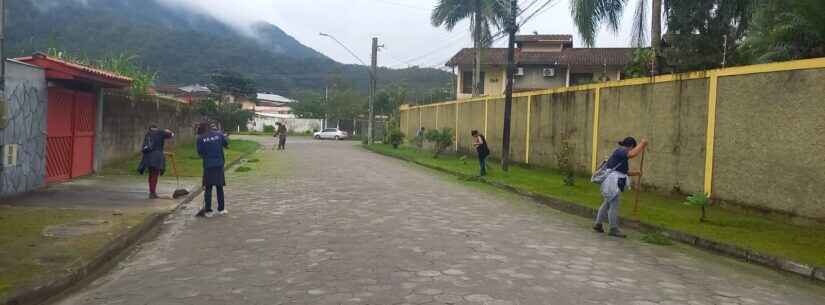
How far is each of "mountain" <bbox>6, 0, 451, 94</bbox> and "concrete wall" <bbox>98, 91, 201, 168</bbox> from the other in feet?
50.1

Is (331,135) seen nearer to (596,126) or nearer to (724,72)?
(596,126)

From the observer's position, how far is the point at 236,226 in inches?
367

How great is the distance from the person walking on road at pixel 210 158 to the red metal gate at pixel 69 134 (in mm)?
4433

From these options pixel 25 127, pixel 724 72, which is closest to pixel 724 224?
pixel 724 72

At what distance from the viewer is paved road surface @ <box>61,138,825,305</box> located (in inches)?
221

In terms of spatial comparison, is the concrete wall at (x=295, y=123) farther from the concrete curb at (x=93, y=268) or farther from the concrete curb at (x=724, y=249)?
the concrete curb at (x=93, y=268)

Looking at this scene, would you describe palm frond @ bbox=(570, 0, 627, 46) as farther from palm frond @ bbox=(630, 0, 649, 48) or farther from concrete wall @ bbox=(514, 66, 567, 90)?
concrete wall @ bbox=(514, 66, 567, 90)

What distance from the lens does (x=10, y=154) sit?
10805 mm

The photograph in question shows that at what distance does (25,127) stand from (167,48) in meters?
68.4

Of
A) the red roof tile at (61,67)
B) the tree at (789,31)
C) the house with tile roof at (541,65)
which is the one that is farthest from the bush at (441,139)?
the house with tile roof at (541,65)

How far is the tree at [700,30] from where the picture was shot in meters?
17.7

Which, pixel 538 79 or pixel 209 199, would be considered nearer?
pixel 209 199

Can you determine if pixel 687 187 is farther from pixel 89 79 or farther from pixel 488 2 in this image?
pixel 488 2

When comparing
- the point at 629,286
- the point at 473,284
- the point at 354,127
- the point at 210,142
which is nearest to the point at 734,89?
the point at 629,286
